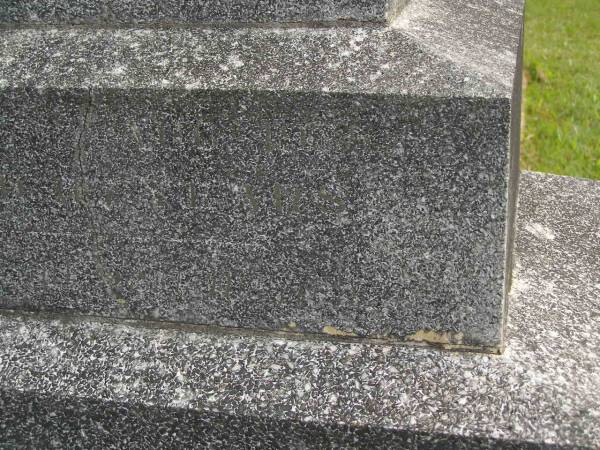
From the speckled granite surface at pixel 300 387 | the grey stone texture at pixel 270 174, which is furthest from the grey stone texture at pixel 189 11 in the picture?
the speckled granite surface at pixel 300 387

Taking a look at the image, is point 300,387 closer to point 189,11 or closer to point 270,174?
point 270,174

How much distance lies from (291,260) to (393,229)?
24 centimetres

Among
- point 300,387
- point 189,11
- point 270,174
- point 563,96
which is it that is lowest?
point 563,96

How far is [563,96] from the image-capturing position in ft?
14.0

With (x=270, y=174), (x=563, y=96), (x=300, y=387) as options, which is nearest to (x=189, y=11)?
(x=270, y=174)

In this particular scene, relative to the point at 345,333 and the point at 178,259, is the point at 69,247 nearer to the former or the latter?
the point at 178,259

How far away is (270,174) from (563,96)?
338cm

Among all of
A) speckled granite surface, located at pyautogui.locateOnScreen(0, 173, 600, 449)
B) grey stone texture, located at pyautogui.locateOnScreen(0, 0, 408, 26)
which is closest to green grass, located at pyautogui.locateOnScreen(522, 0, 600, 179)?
speckled granite surface, located at pyautogui.locateOnScreen(0, 173, 600, 449)

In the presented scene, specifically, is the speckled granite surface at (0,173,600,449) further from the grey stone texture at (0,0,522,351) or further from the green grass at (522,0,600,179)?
the green grass at (522,0,600,179)

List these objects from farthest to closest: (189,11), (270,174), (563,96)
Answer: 1. (563,96)
2. (189,11)
3. (270,174)

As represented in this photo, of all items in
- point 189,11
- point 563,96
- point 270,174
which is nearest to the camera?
point 270,174

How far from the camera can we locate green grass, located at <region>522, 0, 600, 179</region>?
11.3 feet

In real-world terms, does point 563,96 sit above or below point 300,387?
below

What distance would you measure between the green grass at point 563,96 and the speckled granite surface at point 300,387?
186 centimetres
